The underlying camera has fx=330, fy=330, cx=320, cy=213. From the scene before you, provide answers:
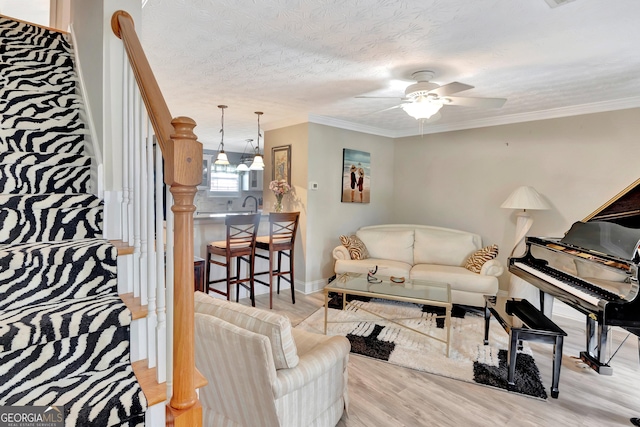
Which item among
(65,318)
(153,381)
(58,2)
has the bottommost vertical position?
(153,381)

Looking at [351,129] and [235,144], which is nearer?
[351,129]

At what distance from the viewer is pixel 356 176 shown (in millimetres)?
4996

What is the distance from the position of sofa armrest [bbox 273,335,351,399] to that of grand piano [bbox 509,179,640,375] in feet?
5.53

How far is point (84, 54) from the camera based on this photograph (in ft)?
6.34

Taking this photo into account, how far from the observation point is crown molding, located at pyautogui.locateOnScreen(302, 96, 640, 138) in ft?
11.4

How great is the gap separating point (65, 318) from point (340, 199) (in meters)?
4.02

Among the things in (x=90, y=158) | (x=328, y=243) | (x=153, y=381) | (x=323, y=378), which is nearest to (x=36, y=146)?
(x=90, y=158)

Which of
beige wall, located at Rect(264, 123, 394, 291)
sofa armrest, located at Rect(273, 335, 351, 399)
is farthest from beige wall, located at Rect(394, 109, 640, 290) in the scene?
sofa armrest, located at Rect(273, 335, 351, 399)

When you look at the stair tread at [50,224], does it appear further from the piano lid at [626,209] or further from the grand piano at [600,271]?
the piano lid at [626,209]

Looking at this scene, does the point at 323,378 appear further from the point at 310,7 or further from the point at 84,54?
the point at 84,54

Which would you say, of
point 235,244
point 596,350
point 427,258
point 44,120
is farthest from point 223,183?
point 596,350

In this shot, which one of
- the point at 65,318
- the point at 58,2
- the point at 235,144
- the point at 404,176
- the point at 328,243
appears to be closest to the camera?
the point at 65,318

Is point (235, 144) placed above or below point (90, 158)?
above

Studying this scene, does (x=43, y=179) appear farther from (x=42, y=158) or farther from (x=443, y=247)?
(x=443, y=247)
